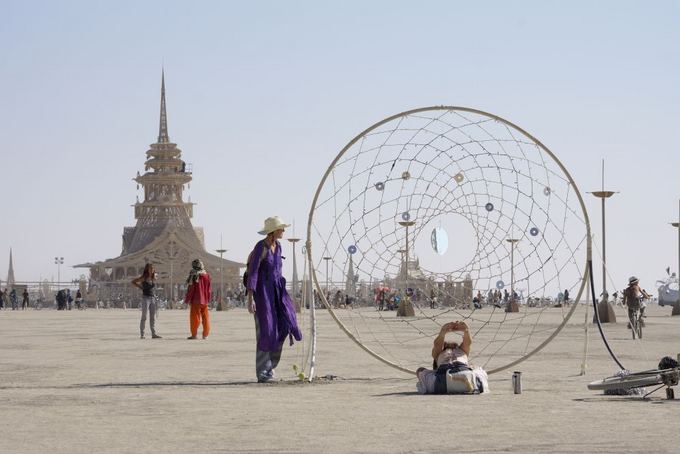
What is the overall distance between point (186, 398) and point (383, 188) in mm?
5134

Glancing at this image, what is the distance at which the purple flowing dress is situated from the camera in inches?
583

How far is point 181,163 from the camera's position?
136 metres

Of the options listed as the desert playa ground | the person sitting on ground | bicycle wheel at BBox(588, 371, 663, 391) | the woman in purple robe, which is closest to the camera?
the desert playa ground

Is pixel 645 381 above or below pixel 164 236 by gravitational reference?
below

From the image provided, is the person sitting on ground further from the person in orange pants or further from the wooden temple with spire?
the wooden temple with spire

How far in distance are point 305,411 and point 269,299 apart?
3.84m

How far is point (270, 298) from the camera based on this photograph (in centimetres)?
1498

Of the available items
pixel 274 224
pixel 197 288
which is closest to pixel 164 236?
pixel 197 288

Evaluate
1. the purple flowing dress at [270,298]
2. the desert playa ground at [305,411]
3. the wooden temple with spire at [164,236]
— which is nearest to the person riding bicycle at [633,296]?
the desert playa ground at [305,411]

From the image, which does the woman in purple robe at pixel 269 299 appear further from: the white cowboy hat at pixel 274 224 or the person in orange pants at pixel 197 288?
the person in orange pants at pixel 197 288

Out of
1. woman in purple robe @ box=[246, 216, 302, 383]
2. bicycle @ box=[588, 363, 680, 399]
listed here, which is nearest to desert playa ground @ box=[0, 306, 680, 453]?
bicycle @ box=[588, 363, 680, 399]

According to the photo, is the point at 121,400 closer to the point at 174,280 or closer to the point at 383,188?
the point at 383,188

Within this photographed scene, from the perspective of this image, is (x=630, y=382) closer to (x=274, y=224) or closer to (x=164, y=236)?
(x=274, y=224)

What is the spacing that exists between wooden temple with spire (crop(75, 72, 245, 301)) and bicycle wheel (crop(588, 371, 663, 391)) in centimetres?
10300
